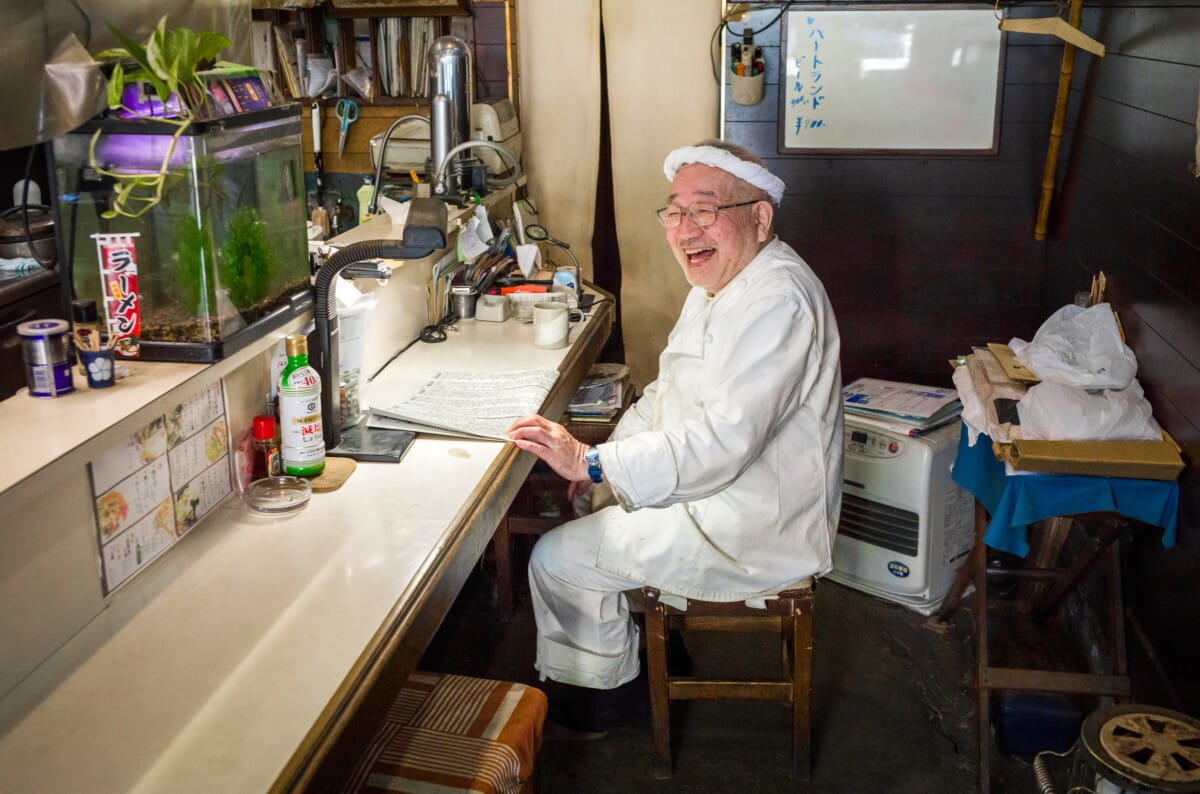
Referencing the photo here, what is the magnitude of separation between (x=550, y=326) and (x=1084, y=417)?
1.37 m

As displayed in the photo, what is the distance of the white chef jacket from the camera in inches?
90.4

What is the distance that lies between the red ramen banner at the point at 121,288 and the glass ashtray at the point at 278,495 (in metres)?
0.34

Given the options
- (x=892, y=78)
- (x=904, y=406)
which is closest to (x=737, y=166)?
(x=904, y=406)

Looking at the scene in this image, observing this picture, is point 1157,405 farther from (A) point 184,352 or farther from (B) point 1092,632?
(A) point 184,352

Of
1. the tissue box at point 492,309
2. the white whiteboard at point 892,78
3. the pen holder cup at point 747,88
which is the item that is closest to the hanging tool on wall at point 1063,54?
the white whiteboard at point 892,78

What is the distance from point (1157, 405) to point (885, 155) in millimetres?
1744

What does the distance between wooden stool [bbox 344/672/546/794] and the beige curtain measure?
113 inches

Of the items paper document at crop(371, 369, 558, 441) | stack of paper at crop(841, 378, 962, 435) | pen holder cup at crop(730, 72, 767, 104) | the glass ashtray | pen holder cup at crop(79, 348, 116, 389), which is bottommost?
stack of paper at crop(841, 378, 962, 435)

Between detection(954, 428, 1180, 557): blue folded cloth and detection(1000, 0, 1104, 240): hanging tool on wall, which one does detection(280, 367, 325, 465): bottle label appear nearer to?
detection(954, 428, 1180, 557): blue folded cloth

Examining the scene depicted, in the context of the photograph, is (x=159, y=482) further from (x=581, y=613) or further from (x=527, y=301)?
(x=527, y=301)

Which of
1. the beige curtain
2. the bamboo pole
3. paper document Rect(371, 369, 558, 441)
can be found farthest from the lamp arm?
the bamboo pole

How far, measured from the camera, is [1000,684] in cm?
269

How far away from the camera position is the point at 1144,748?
6.59 ft

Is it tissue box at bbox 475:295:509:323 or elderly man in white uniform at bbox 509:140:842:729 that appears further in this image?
tissue box at bbox 475:295:509:323
